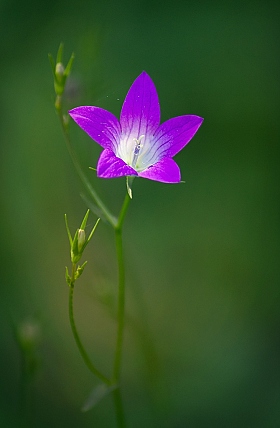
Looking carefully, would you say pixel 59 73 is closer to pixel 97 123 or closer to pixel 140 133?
pixel 97 123

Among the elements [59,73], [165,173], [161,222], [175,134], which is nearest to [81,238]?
[165,173]

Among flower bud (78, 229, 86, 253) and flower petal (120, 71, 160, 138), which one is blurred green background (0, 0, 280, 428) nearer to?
flower petal (120, 71, 160, 138)

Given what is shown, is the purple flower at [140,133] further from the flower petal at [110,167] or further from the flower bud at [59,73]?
the flower bud at [59,73]

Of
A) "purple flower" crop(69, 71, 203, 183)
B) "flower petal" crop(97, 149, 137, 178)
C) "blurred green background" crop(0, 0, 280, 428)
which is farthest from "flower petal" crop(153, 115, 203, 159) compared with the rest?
"blurred green background" crop(0, 0, 280, 428)

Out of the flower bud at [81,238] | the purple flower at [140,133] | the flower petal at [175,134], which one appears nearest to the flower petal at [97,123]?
the purple flower at [140,133]

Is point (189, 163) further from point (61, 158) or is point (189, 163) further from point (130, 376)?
point (130, 376)
